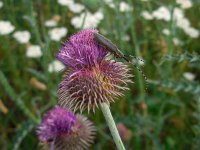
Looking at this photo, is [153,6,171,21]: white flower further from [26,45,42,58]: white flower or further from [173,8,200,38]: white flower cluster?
[26,45,42,58]: white flower

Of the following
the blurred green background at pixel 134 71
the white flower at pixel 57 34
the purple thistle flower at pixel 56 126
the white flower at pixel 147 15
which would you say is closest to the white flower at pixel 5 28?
the blurred green background at pixel 134 71

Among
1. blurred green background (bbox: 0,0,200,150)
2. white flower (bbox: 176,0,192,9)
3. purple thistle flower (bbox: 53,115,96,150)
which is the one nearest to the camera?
purple thistle flower (bbox: 53,115,96,150)

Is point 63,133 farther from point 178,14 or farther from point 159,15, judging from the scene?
point 178,14

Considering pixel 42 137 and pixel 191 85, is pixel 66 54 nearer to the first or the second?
pixel 42 137

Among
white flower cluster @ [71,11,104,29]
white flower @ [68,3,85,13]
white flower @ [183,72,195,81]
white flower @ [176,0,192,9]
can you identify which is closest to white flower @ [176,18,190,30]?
white flower @ [176,0,192,9]

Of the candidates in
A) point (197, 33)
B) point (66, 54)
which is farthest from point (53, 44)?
point (66, 54)

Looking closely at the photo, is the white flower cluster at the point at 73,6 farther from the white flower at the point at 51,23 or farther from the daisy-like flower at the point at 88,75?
the daisy-like flower at the point at 88,75

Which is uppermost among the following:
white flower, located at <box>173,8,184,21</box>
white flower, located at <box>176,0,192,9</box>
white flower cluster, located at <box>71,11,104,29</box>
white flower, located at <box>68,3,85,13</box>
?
white flower, located at <box>176,0,192,9</box>

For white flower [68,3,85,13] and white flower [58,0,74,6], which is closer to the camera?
white flower [58,0,74,6]
